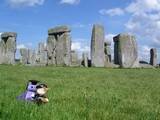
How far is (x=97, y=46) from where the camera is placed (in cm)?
3194

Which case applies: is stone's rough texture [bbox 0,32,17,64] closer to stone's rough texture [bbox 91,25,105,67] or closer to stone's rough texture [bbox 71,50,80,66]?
stone's rough texture [bbox 71,50,80,66]

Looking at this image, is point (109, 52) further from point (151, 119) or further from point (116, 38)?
point (151, 119)

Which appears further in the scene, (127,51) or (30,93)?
(127,51)

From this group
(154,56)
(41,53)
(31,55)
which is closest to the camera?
(154,56)

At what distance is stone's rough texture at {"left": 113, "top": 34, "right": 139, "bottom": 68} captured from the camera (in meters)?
31.8

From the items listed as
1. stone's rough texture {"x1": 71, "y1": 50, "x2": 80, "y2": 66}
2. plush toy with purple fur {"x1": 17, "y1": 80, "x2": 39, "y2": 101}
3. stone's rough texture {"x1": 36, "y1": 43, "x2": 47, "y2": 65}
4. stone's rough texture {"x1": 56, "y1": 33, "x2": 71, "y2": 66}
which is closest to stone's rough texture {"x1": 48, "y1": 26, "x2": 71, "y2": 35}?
stone's rough texture {"x1": 56, "y1": 33, "x2": 71, "y2": 66}

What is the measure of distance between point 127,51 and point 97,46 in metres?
2.28

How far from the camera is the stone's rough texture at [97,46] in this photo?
31292 mm

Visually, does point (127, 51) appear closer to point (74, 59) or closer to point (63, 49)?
point (63, 49)

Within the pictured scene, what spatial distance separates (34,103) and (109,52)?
28.8 meters

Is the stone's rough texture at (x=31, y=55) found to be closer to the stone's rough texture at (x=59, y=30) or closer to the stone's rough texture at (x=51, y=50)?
the stone's rough texture at (x=51, y=50)

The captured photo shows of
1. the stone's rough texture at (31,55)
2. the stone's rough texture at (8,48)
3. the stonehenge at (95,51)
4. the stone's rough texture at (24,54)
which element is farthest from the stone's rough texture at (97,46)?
the stone's rough texture at (24,54)

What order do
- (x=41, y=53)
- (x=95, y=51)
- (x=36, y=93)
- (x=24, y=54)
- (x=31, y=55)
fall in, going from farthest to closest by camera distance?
(x=24, y=54) < (x=31, y=55) < (x=41, y=53) < (x=95, y=51) < (x=36, y=93)

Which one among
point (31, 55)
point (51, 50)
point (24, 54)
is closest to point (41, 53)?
point (31, 55)
